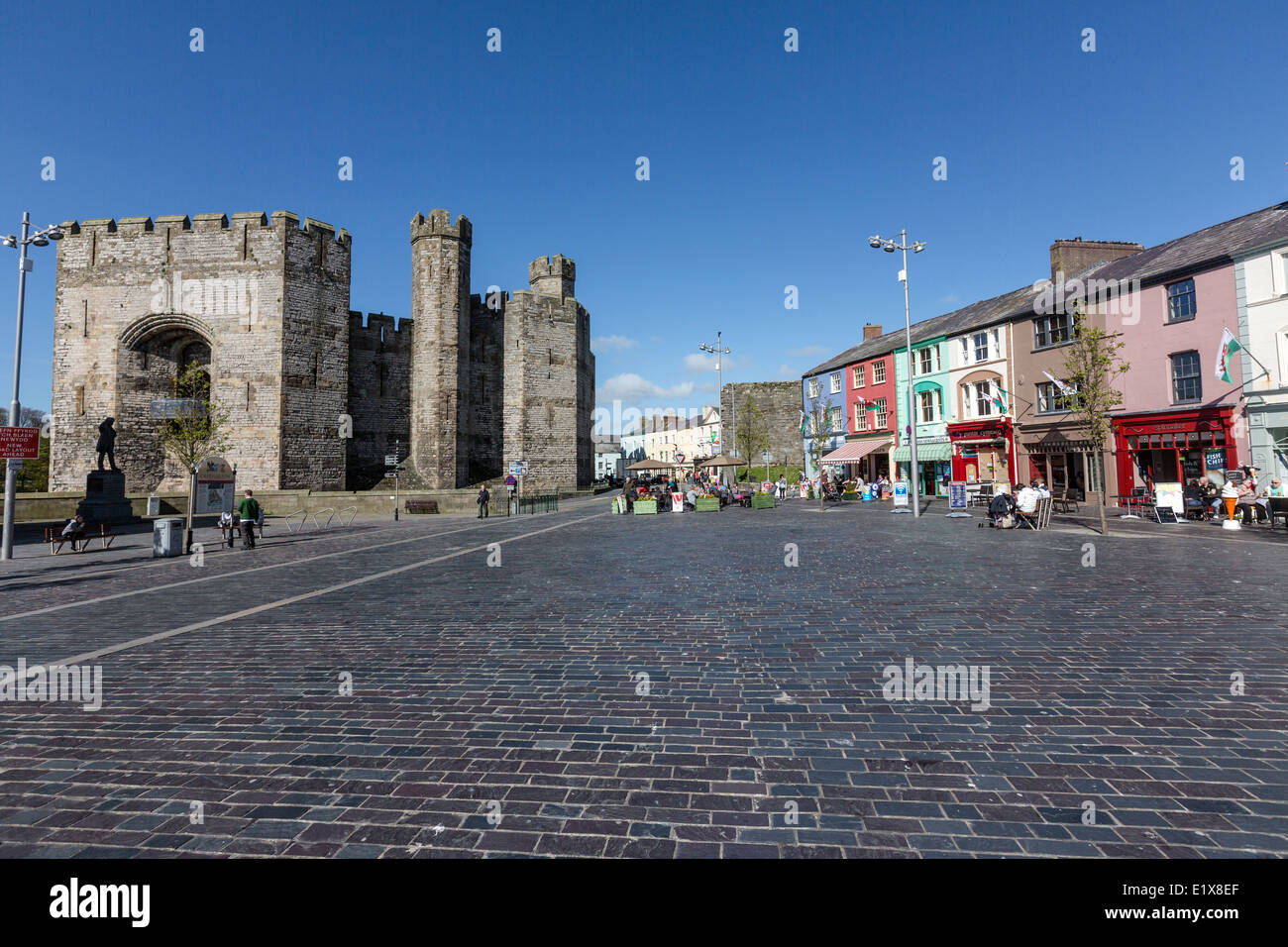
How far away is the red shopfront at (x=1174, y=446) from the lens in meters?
19.8

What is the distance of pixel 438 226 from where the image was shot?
34.3m

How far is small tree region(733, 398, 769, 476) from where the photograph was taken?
41.1 metres

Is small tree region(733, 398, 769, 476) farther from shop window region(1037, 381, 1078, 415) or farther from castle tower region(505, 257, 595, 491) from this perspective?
shop window region(1037, 381, 1078, 415)

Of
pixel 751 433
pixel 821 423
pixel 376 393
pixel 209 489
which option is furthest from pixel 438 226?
pixel 821 423

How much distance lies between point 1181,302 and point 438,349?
32353mm

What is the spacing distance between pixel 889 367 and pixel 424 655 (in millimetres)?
34385

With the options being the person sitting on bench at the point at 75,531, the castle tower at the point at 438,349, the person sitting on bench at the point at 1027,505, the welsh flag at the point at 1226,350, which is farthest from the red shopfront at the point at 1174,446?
the person sitting on bench at the point at 75,531

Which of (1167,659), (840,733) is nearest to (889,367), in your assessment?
(1167,659)

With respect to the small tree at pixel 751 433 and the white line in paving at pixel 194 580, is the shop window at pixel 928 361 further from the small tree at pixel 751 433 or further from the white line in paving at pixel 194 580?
the white line in paving at pixel 194 580

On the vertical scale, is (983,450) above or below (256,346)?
below

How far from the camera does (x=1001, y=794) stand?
295 centimetres

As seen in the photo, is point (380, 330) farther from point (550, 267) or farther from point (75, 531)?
point (75, 531)

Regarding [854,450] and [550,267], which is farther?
[550,267]
